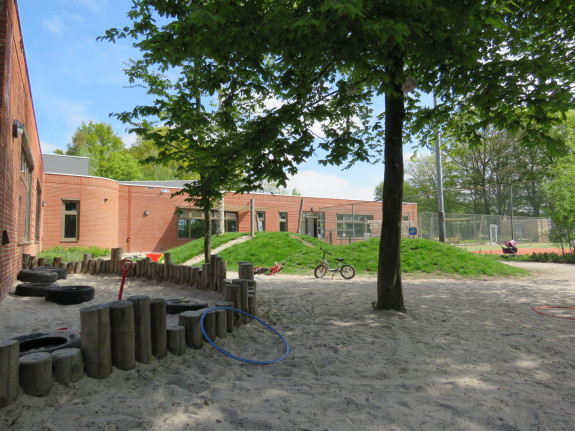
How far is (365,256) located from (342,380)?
35.0ft

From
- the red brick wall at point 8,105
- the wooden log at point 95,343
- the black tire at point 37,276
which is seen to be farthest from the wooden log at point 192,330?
the black tire at point 37,276

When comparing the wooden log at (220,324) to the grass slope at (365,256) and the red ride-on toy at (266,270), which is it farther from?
the grass slope at (365,256)

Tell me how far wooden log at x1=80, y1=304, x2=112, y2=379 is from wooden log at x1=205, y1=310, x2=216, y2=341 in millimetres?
1168

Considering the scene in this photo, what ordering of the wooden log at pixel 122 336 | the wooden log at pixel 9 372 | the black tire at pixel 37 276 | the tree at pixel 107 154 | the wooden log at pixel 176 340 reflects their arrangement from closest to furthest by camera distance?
the wooden log at pixel 9 372
the wooden log at pixel 122 336
the wooden log at pixel 176 340
the black tire at pixel 37 276
the tree at pixel 107 154

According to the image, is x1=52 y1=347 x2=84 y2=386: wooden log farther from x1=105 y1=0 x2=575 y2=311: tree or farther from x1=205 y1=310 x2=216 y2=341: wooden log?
x1=105 y1=0 x2=575 y2=311: tree

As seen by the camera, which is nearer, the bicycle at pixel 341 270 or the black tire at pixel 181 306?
the black tire at pixel 181 306

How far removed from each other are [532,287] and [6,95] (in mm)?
11934

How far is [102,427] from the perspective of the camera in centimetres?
225

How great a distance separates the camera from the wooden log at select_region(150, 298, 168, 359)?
3.33 m

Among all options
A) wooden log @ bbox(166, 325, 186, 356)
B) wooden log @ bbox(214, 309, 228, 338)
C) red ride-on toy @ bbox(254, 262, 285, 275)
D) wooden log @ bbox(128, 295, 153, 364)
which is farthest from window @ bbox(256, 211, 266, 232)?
wooden log @ bbox(128, 295, 153, 364)

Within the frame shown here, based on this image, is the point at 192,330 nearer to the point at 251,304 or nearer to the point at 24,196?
the point at 251,304

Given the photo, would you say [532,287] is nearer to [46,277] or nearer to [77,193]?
[46,277]

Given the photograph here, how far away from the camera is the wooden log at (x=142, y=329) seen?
3162 mm

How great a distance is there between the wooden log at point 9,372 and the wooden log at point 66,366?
0.77 feet
